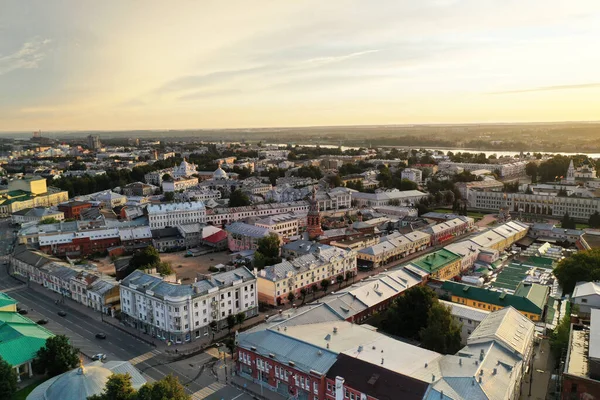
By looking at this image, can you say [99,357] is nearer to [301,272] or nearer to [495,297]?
[301,272]

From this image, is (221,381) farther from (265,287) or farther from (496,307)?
(496,307)

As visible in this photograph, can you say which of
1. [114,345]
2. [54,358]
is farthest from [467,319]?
[54,358]

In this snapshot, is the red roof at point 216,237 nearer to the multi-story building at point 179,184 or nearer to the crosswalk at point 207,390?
the crosswalk at point 207,390

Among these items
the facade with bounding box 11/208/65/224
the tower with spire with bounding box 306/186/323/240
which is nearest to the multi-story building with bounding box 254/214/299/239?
the tower with spire with bounding box 306/186/323/240

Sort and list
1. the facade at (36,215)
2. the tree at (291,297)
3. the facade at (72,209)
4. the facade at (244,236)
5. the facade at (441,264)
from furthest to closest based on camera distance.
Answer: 1. the facade at (72,209)
2. the facade at (36,215)
3. the facade at (244,236)
4. the facade at (441,264)
5. the tree at (291,297)

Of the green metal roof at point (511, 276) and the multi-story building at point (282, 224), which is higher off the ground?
the multi-story building at point (282, 224)

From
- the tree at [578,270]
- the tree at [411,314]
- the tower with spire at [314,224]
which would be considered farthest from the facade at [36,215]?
the tree at [578,270]
